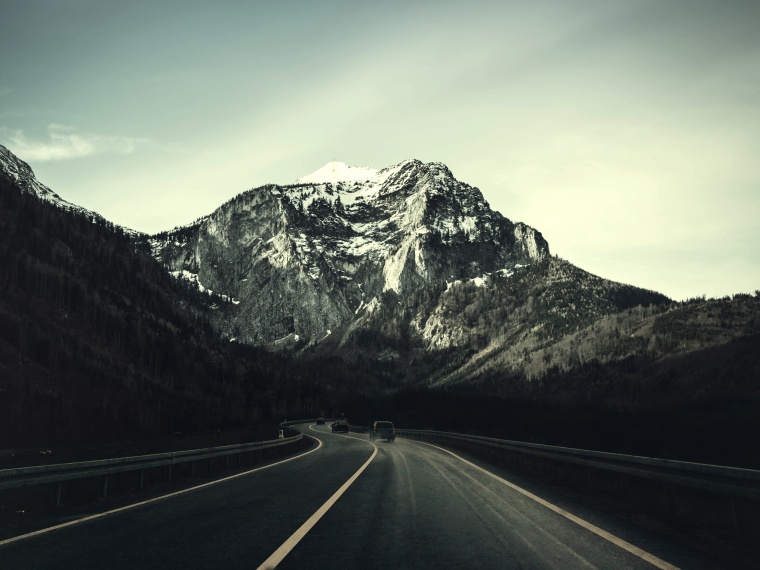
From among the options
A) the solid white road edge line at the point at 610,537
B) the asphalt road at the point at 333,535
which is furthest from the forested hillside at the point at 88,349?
the solid white road edge line at the point at 610,537

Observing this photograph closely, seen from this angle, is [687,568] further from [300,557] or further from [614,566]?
[300,557]

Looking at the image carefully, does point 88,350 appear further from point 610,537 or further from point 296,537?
point 610,537

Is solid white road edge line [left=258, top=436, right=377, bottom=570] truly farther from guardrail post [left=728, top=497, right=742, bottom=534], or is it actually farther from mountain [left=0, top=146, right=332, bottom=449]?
mountain [left=0, top=146, right=332, bottom=449]

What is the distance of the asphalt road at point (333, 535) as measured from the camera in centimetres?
714

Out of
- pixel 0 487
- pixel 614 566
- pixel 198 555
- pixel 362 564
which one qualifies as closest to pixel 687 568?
pixel 614 566

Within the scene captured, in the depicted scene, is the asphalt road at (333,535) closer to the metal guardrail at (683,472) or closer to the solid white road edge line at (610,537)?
the solid white road edge line at (610,537)

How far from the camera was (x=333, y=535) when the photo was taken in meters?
8.67

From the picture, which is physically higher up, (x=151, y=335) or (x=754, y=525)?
(x=151, y=335)

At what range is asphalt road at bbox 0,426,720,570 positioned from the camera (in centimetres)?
714

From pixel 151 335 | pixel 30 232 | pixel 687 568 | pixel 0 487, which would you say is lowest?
pixel 687 568

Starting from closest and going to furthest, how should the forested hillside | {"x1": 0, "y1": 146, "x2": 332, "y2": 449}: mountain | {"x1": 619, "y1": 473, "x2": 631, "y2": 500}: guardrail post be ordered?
{"x1": 619, "y1": 473, "x2": 631, "y2": 500}: guardrail post, {"x1": 0, "y1": 146, "x2": 332, "y2": 449}: mountain, the forested hillside

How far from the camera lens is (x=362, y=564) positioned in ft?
22.8

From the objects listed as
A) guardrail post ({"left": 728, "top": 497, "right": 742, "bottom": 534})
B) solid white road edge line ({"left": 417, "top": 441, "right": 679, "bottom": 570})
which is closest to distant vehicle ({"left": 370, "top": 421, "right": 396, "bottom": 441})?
solid white road edge line ({"left": 417, "top": 441, "right": 679, "bottom": 570})

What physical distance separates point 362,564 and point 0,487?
24.2ft
